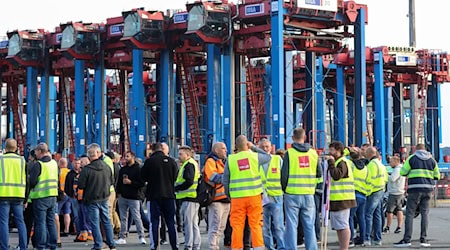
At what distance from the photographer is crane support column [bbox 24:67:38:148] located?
4441 centimetres

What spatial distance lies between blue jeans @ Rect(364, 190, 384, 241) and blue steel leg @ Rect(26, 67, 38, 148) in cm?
3090

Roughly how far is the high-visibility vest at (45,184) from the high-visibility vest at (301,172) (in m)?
4.16

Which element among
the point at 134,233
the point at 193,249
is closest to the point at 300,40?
the point at 134,233

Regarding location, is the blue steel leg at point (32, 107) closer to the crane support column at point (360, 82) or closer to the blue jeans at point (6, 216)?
the crane support column at point (360, 82)

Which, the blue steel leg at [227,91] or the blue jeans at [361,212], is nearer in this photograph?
the blue jeans at [361,212]

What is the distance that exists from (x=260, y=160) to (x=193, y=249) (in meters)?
2.52

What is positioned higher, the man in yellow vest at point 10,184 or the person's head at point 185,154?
the person's head at point 185,154

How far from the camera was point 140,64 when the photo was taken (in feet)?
122

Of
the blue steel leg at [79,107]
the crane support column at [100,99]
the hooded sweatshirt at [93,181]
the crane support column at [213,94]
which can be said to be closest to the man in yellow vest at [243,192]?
the hooded sweatshirt at [93,181]

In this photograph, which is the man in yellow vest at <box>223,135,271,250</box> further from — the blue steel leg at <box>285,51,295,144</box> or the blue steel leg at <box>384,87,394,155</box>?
the blue steel leg at <box>384,87,394,155</box>

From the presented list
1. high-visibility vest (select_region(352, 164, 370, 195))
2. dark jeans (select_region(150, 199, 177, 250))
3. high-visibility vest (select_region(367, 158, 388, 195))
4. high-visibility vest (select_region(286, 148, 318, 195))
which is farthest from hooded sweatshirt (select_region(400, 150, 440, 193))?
→ dark jeans (select_region(150, 199, 177, 250))

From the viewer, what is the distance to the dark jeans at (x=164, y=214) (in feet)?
46.3

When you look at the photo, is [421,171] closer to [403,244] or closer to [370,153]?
[370,153]

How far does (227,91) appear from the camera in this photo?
116ft
